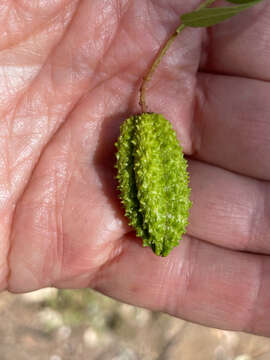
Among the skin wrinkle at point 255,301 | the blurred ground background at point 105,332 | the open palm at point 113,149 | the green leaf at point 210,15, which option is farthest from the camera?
the blurred ground background at point 105,332

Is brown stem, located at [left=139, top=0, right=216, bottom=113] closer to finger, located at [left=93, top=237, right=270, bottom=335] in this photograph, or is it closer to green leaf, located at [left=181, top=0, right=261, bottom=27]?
green leaf, located at [left=181, top=0, right=261, bottom=27]

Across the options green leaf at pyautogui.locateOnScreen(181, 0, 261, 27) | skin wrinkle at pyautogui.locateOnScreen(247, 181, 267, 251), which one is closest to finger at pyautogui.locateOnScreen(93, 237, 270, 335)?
skin wrinkle at pyautogui.locateOnScreen(247, 181, 267, 251)

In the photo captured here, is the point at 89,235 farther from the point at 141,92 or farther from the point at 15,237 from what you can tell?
the point at 141,92

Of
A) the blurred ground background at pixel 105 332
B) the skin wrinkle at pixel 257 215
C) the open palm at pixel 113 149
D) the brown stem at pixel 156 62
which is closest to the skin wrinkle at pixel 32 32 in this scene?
the open palm at pixel 113 149

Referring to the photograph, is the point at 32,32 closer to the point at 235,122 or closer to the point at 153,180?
the point at 153,180

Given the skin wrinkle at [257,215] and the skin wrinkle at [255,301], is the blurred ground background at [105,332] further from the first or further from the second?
the skin wrinkle at [257,215]
